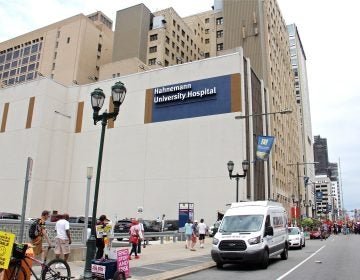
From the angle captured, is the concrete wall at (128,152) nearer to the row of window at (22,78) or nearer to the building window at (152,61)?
the building window at (152,61)

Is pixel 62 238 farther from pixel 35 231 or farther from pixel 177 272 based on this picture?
pixel 177 272

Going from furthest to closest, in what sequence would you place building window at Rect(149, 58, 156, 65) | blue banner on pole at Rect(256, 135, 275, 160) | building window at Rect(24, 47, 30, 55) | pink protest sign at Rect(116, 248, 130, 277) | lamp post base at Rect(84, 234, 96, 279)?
building window at Rect(24, 47, 30, 55)
building window at Rect(149, 58, 156, 65)
blue banner on pole at Rect(256, 135, 275, 160)
lamp post base at Rect(84, 234, 96, 279)
pink protest sign at Rect(116, 248, 130, 277)

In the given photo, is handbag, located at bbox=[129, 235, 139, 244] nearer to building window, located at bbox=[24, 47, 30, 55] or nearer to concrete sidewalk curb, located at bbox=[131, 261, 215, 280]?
concrete sidewalk curb, located at bbox=[131, 261, 215, 280]

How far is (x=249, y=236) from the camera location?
48.7 ft

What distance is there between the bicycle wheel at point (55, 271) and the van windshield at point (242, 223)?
799 cm

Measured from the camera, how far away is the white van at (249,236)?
1466 cm

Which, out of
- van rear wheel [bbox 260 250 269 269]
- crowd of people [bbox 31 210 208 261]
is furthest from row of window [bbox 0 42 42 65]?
van rear wheel [bbox 260 250 269 269]

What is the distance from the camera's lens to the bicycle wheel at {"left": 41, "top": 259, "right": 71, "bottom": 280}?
8989 mm

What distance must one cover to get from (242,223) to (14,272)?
10162mm

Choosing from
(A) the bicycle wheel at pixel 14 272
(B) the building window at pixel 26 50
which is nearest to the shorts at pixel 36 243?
(A) the bicycle wheel at pixel 14 272

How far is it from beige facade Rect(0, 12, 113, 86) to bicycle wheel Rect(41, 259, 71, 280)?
75179 millimetres

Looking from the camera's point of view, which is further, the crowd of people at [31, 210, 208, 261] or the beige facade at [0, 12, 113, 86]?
the beige facade at [0, 12, 113, 86]

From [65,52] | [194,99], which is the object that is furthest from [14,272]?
[65,52]

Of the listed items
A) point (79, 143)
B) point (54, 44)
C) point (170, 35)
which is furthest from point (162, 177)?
point (54, 44)
